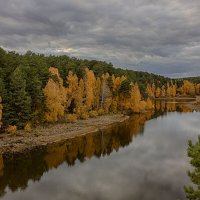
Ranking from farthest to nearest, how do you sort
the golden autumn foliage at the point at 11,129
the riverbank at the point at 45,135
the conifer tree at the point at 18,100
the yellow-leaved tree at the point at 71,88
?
1. the yellow-leaved tree at the point at 71,88
2. the conifer tree at the point at 18,100
3. the golden autumn foliage at the point at 11,129
4. the riverbank at the point at 45,135

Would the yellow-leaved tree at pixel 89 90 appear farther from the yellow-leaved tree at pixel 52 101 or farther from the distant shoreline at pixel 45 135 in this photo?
the yellow-leaved tree at pixel 52 101

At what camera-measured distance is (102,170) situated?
45.3 metres

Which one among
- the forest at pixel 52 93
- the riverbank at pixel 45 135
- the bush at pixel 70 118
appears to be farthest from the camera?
the bush at pixel 70 118

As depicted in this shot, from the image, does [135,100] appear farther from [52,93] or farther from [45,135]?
[45,135]

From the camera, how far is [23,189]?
38125 millimetres

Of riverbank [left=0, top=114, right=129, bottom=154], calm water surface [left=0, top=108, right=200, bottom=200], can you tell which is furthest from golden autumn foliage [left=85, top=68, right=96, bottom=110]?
calm water surface [left=0, top=108, right=200, bottom=200]

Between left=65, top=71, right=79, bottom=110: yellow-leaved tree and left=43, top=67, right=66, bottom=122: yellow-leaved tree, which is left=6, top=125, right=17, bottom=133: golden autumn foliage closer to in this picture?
left=43, top=67, right=66, bottom=122: yellow-leaved tree

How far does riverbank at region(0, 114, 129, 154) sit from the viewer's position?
183ft

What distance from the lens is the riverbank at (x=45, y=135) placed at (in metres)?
55.8

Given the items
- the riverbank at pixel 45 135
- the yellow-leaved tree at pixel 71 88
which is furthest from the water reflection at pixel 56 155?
the yellow-leaved tree at pixel 71 88

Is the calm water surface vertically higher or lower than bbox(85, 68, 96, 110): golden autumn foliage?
lower

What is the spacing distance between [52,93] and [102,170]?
3337 centimetres

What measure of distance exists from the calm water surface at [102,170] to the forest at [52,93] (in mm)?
12122

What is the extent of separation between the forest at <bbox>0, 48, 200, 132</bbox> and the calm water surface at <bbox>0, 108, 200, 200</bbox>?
39.8 ft
